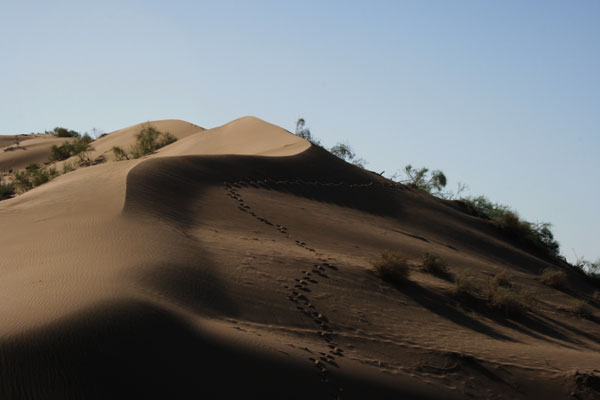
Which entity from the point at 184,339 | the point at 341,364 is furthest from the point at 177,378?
the point at 341,364

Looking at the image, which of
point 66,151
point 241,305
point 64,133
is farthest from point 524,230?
point 64,133

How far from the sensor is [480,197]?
25719 millimetres

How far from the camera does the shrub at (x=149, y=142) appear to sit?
3064 centimetres

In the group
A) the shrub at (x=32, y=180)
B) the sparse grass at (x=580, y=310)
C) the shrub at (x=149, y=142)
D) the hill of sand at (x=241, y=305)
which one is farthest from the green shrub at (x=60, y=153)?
the sparse grass at (x=580, y=310)

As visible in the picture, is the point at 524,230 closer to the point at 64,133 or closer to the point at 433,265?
the point at 433,265

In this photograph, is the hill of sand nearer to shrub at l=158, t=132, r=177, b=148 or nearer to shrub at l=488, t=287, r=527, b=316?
shrub at l=488, t=287, r=527, b=316

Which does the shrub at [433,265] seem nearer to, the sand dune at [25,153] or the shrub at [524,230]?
the shrub at [524,230]

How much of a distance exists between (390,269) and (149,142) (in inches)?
905

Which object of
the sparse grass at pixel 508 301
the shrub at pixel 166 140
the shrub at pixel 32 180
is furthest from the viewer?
the shrub at pixel 166 140

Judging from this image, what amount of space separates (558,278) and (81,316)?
46.6ft

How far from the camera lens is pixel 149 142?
1283 inches

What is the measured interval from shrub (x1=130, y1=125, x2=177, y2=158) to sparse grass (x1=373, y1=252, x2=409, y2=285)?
19587mm

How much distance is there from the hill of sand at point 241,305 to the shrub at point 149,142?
13055 millimetres

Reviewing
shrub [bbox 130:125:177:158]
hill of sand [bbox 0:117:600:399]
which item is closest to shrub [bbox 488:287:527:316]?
hill of sand [bbox 0:117:600:399]
